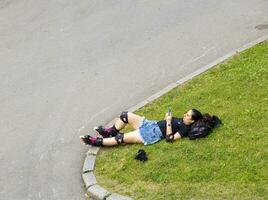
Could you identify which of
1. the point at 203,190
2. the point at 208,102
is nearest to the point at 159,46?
the point at 208,102

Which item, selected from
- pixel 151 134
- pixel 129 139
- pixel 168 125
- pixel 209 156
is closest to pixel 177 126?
pixel 168 125

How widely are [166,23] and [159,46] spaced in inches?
52.2

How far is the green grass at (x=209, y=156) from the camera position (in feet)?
25.9

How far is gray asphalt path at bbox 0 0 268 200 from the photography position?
31.2 ft

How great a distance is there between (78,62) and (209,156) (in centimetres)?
502

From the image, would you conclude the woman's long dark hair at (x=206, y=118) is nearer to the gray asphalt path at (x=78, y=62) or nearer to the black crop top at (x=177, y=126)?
the black crop top at (x=177, y=126)

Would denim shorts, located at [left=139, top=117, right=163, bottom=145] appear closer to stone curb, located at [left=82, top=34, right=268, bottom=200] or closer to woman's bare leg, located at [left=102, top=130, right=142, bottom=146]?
woman's bare leg, located at [left=102, top=130, right=142, bottom=146]

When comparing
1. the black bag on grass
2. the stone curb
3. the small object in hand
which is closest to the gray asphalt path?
the stone curb

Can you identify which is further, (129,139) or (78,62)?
(78,62)

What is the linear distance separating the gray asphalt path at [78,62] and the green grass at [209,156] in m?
0.69

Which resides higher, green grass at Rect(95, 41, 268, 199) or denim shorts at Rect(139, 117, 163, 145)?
denim shorts at Rect(139, 117, 163, 145)

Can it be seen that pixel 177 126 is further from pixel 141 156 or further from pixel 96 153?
pixel 96 153

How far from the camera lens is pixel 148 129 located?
30.5 feet

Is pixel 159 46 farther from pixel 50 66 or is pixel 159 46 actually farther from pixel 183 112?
pixel 183 112
